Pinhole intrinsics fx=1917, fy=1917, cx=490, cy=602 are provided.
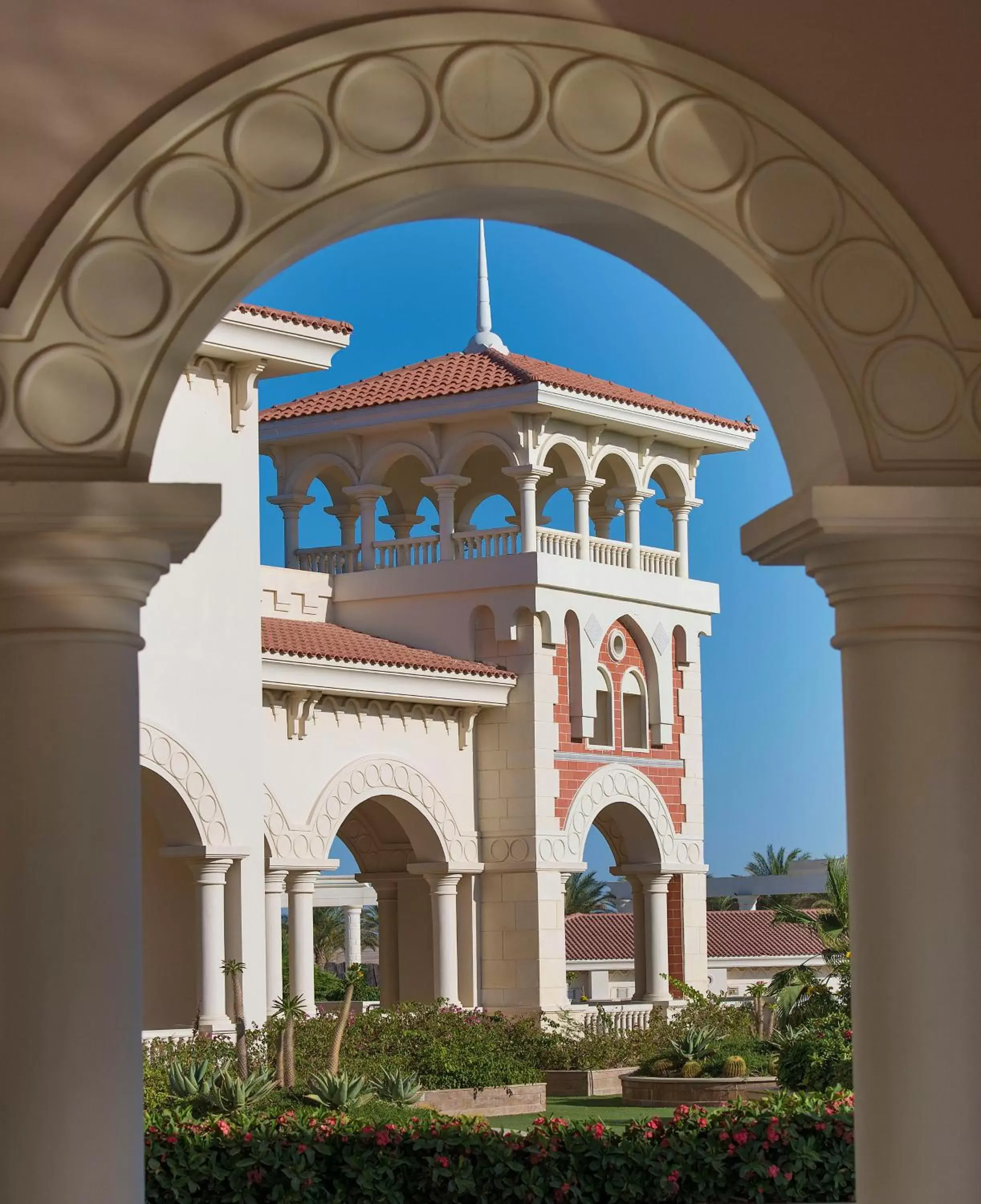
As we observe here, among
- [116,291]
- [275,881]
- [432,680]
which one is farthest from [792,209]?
[432,680]

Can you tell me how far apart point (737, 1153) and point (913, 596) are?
5.79 meters

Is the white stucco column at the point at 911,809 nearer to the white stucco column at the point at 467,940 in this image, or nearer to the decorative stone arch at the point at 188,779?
the decorative stone arch at the point at 188,779

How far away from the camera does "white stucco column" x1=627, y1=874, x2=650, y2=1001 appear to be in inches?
1057

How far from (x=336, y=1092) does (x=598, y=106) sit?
9.70 m

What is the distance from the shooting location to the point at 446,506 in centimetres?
2609

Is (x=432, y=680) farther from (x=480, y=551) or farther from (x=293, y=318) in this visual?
(x=293, y=318)

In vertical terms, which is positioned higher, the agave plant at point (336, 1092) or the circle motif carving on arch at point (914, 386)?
the circle motif carving on arch at point (914, 386)

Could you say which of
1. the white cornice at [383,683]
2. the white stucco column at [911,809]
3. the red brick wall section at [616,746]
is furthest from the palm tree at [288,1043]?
the white stucco column at [911,809]

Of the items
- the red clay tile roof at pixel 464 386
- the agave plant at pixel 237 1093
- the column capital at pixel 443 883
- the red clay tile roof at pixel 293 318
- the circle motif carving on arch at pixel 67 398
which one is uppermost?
the red clay tile roof at pixel 464 386

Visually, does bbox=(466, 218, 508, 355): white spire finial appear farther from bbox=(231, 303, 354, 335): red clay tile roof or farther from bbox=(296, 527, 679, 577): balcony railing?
bbox=(231, 303, 354, 335): red clay tile roof

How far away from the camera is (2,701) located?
4.81m

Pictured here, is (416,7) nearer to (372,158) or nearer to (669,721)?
(372,158)

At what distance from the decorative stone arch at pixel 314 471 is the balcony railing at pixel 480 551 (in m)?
0.91

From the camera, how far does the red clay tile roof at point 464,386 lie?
85.0 feet
